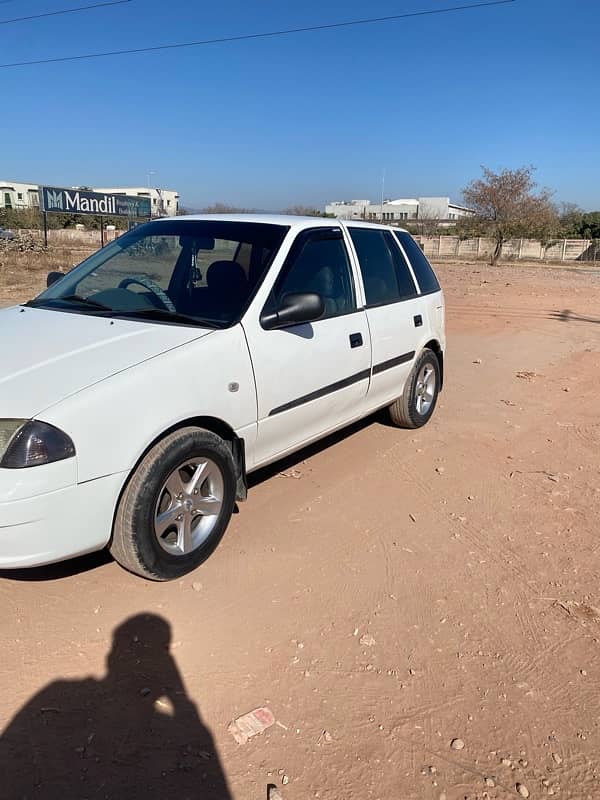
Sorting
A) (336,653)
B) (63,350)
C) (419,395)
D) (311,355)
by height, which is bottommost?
(336,653)

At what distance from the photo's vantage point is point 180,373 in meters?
3.07

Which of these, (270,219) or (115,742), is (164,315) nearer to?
(270,219)

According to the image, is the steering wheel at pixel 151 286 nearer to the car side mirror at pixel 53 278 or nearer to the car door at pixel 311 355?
the car door at pixel 311 355

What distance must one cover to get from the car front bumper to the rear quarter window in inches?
145

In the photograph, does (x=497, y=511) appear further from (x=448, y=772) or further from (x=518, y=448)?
(x=448, y=772)

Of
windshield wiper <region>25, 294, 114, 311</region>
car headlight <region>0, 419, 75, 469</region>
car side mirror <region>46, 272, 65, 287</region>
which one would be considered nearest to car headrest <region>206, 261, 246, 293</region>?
windshield wiper <region>25, 294, 114, 311</region>

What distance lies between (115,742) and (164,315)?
2215 millimetres

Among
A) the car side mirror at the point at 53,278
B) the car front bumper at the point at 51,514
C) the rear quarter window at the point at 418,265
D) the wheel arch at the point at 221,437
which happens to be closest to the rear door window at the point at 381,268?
the rear quarter window at the point at 418,265

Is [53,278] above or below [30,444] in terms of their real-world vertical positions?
above

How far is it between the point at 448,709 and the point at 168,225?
3.57 metres

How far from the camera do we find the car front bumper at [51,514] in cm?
253

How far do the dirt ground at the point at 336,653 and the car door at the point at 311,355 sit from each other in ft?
1.84

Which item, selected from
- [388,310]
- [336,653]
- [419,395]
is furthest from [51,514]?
[419,395]

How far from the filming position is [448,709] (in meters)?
2.49
